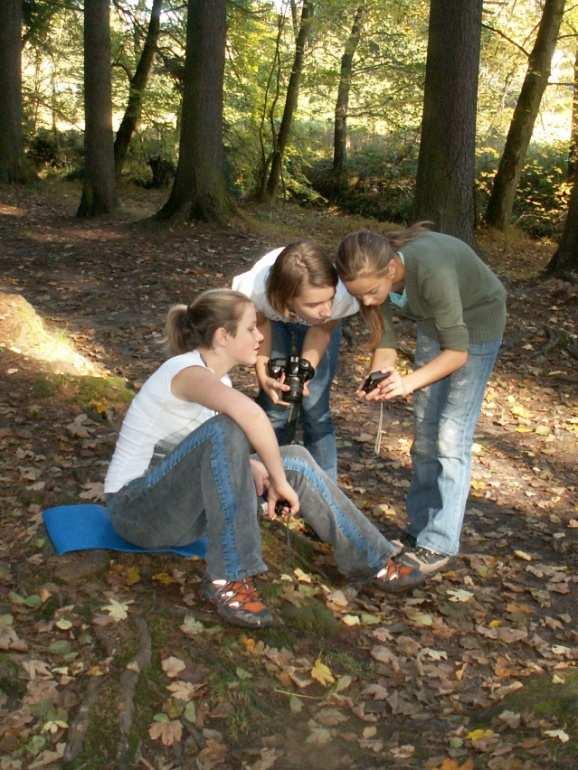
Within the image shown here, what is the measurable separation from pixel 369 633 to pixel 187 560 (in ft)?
3.15

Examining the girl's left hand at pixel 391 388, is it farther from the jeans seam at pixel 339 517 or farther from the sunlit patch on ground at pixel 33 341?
the sunlit patch on ground at pixel 33 341

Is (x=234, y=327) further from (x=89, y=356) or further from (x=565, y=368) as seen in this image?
(x=565, y=368)

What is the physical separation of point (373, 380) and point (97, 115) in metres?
12.7

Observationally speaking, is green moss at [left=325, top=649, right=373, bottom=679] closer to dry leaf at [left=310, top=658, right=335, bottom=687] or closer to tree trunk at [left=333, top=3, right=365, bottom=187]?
dry leaf at [left=310, top=658, right=335, bottom=687]

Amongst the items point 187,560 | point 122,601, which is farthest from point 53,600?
point 187,560

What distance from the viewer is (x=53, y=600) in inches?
142

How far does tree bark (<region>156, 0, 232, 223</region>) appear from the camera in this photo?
12.4 meters

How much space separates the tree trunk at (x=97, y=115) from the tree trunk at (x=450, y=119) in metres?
7.39

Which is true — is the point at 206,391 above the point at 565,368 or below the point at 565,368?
above

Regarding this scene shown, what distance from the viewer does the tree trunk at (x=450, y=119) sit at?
29.8 feet

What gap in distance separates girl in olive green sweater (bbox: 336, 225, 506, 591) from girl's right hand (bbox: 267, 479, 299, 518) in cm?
64

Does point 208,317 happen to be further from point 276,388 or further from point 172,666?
point 172,666

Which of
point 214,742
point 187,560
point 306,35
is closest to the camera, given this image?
point 214,742

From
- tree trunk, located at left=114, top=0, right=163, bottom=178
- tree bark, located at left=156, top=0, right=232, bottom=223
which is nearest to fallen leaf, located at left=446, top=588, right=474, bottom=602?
tree bark, located at left=156, top=0, right=232, bottom=223
